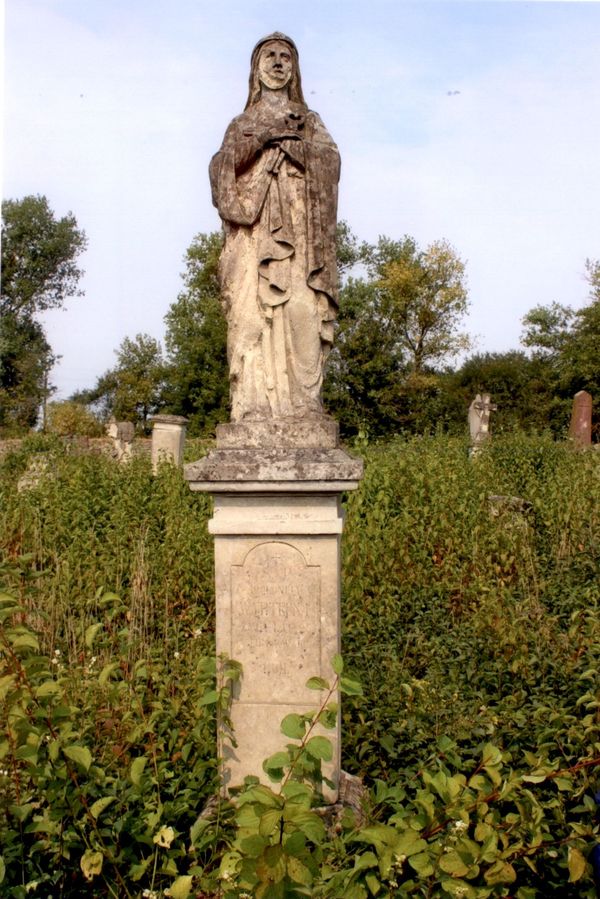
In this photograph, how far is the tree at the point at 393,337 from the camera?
108ft

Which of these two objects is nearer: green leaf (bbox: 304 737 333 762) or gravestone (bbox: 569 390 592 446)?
green leaf (bbox: 304 737 333 762)

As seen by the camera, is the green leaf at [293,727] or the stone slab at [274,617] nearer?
the green leaf at [293,727]

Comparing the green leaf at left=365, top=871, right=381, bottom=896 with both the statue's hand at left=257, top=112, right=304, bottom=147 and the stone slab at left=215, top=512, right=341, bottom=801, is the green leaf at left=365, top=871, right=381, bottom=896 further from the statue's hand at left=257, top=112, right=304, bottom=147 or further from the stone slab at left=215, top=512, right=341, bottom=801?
the statue's hand at left=257, top=112, right=304, bottom=147

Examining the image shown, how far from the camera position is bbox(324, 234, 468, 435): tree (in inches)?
1296

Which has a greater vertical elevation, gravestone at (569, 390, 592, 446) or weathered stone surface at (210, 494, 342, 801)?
gravestone at (569, 390, 592, 446)

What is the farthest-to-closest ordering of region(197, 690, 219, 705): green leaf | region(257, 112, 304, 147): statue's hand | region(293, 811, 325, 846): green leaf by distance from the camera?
region(257, 112, 304, 147): statue's hand, region(197, 690, 219, 705): green leaf, region(293, 811, 325, 846): green leaf

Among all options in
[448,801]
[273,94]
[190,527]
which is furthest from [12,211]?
[448,801]

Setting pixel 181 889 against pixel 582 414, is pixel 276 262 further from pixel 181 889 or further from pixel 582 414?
pixel 582 414

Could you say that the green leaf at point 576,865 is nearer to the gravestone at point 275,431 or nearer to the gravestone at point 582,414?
the gravestone at point 275,431

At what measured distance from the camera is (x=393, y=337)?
3634cm

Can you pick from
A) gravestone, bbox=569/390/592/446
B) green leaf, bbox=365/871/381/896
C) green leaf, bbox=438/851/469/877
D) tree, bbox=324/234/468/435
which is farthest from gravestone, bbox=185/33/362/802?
tree, bbox=324/234/468/435

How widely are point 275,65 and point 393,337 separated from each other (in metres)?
33.1

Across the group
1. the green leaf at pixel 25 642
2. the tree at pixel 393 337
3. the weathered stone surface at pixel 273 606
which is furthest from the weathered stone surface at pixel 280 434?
the tree at pixel 393 337

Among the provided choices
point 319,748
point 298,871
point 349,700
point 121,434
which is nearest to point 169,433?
point 121,434
